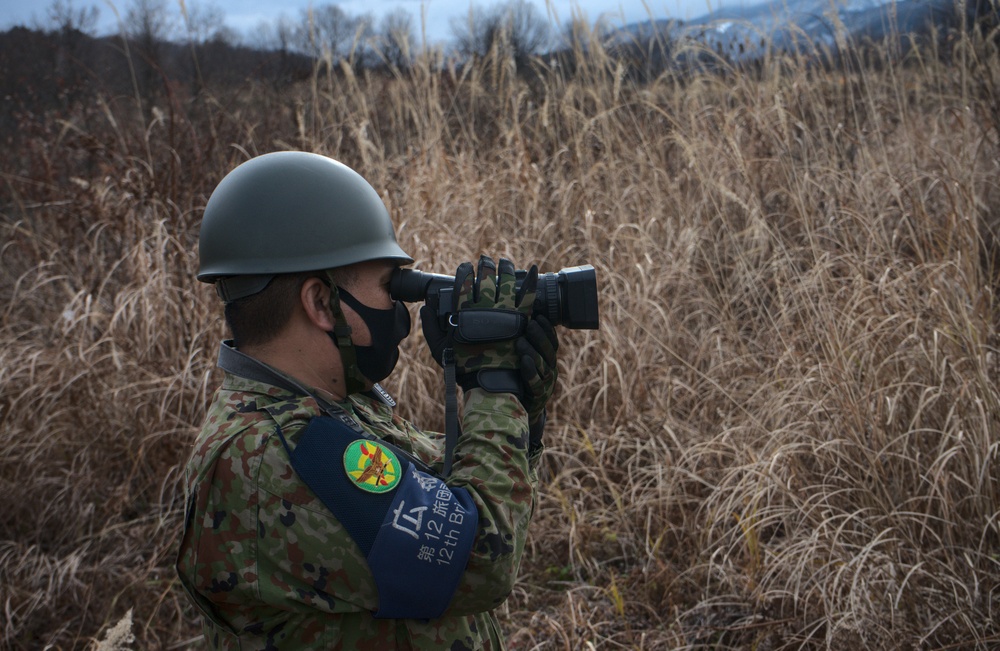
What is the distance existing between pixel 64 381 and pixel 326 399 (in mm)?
2703

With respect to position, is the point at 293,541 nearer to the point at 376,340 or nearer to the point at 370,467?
the point at 370,467

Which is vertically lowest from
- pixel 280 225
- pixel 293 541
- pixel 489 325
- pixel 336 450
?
pixel 293 541

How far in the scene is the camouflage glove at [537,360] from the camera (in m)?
1.45

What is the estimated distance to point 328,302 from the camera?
1446mm

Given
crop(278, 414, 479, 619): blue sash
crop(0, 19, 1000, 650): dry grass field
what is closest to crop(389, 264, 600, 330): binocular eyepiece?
crop(278, 414, 479, 619): blue sash

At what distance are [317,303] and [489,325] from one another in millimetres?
314

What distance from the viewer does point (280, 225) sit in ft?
4.74

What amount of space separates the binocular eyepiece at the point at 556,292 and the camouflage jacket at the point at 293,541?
269 mm

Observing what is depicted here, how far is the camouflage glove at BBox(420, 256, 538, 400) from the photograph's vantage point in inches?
55.8

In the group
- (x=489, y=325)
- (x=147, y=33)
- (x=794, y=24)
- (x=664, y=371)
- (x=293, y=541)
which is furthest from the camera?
(x=147, y=33)

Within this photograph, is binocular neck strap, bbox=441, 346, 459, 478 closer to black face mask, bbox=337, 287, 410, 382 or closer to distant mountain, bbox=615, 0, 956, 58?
black face mask, bbox=337, 287, 410, 382

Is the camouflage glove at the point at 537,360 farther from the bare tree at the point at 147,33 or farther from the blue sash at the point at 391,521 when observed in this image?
the bare tree at the point at 147,33

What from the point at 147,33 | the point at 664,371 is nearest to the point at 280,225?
the point at 664,371

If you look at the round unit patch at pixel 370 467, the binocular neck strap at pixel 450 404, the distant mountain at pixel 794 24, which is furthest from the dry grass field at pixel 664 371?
the round unit patch at pixel 370 467
